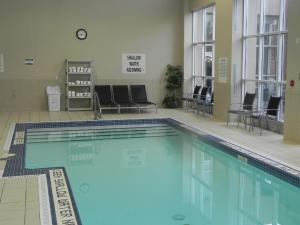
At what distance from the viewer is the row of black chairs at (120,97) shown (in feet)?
33.1

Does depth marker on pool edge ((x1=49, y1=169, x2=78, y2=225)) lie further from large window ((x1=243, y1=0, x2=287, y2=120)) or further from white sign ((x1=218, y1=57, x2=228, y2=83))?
white sign ((x1=218, y1=57, x2=228, y2=83))

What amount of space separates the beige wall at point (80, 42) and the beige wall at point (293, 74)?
5.23m

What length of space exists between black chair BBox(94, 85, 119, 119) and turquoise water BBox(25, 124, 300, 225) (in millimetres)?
2373

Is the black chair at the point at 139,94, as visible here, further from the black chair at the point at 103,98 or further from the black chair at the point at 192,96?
the black chair at the point at 192,96

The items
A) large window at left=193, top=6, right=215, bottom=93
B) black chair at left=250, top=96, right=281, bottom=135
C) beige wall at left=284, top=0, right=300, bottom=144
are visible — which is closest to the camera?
beige wall at left=284, top=0, right=300, bottom=144

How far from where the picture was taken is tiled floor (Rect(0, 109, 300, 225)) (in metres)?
3.67

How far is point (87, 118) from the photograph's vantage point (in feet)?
30.5

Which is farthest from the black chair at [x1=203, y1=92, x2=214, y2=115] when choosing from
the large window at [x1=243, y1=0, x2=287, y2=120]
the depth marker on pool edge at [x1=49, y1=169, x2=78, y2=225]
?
the depth marker on pool edge at [x1=49, y1=169, x2=78, y2=225]

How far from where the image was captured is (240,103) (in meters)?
8.80

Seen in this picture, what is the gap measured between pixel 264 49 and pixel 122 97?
410cm

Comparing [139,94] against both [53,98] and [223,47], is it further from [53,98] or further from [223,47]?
[223,47]

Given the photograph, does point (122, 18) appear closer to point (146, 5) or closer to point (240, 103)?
point (146, 5)

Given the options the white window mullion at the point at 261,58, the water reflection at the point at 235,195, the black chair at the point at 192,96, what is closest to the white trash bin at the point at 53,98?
the black chair at the point at 192,96

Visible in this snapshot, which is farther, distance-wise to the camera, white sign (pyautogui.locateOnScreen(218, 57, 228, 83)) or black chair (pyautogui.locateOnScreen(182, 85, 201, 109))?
black chair (pyautogui.locateOnScreen(182, 85, 201, 109))
